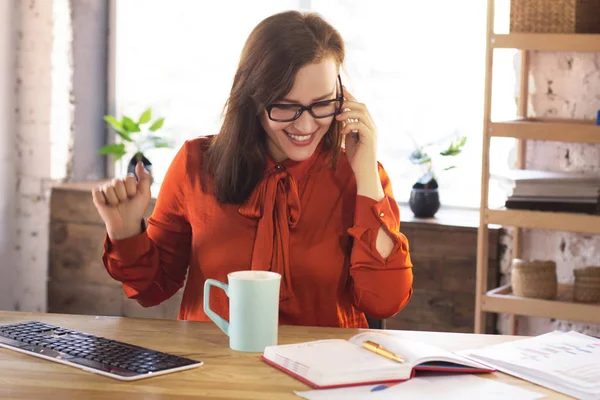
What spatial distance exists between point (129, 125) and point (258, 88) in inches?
72.7

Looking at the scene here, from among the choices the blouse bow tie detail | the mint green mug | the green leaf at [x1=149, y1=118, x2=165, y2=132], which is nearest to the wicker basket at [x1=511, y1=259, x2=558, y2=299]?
the blouse bow tie detail

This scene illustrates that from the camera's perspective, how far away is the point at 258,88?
1954 mm

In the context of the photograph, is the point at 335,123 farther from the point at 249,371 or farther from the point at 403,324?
the point at 403,324

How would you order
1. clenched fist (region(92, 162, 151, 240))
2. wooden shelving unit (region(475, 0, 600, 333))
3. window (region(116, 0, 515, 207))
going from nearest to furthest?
A: clenched fist (region(92, 162, 151, 240)) < wooden shelving unit (region(475, 0, 600, 333)) < window (region(116, 0, 515, 207))

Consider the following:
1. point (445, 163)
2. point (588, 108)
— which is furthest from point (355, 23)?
point (588, 108)

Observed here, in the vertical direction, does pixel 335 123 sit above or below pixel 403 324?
above

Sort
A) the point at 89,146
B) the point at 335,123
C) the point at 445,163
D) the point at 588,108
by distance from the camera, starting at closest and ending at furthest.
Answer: the point at 335,123 < the point at 588,108 < the point at 445,163 < the point at 89,146

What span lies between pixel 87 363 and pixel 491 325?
→ 199 centimetres

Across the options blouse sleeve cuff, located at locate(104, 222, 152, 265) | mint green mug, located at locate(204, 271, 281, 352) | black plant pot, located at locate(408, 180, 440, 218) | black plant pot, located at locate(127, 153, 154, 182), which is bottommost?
mint green mug, located at locate(204, 271, 281, 352)

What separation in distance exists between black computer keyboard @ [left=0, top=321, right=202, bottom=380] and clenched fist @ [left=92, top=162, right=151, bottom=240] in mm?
268

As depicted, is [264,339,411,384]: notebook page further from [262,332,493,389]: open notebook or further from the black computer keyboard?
the black computer keyboard

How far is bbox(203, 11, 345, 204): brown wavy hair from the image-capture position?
1919mm

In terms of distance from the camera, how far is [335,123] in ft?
6.73

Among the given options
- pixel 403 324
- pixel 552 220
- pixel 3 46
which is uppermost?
pixel 3 46
